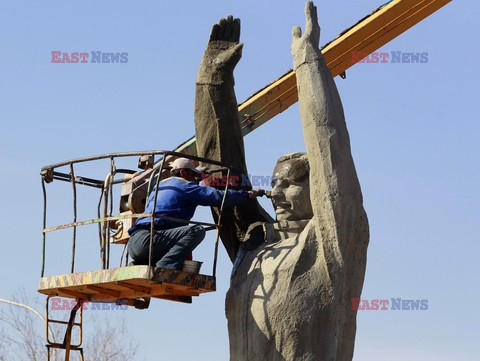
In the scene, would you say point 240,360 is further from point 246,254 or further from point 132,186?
point 132,186

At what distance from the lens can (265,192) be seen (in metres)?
14.0

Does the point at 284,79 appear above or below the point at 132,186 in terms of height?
above

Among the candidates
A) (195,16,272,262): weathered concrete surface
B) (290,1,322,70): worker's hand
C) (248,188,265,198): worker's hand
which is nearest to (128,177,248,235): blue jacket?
(248,188,265,198): worker's hand

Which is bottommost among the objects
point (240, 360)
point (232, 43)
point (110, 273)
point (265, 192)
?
point (240, 360)

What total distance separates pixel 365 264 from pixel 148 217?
2308mm

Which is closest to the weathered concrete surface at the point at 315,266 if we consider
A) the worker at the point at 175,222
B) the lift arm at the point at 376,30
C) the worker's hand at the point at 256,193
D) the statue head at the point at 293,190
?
→ the statue head at the point at 293,190

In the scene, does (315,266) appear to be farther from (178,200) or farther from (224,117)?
(224,117)

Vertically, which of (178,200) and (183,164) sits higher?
(183,164)

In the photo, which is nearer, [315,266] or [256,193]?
[315,266]

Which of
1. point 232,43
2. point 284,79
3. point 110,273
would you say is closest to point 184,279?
point 110,273

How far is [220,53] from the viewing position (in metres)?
14.6

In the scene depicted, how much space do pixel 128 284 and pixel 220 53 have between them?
3.06 m

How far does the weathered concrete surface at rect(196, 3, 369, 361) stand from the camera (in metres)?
13.2

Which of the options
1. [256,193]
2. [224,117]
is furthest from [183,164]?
[224,117]
